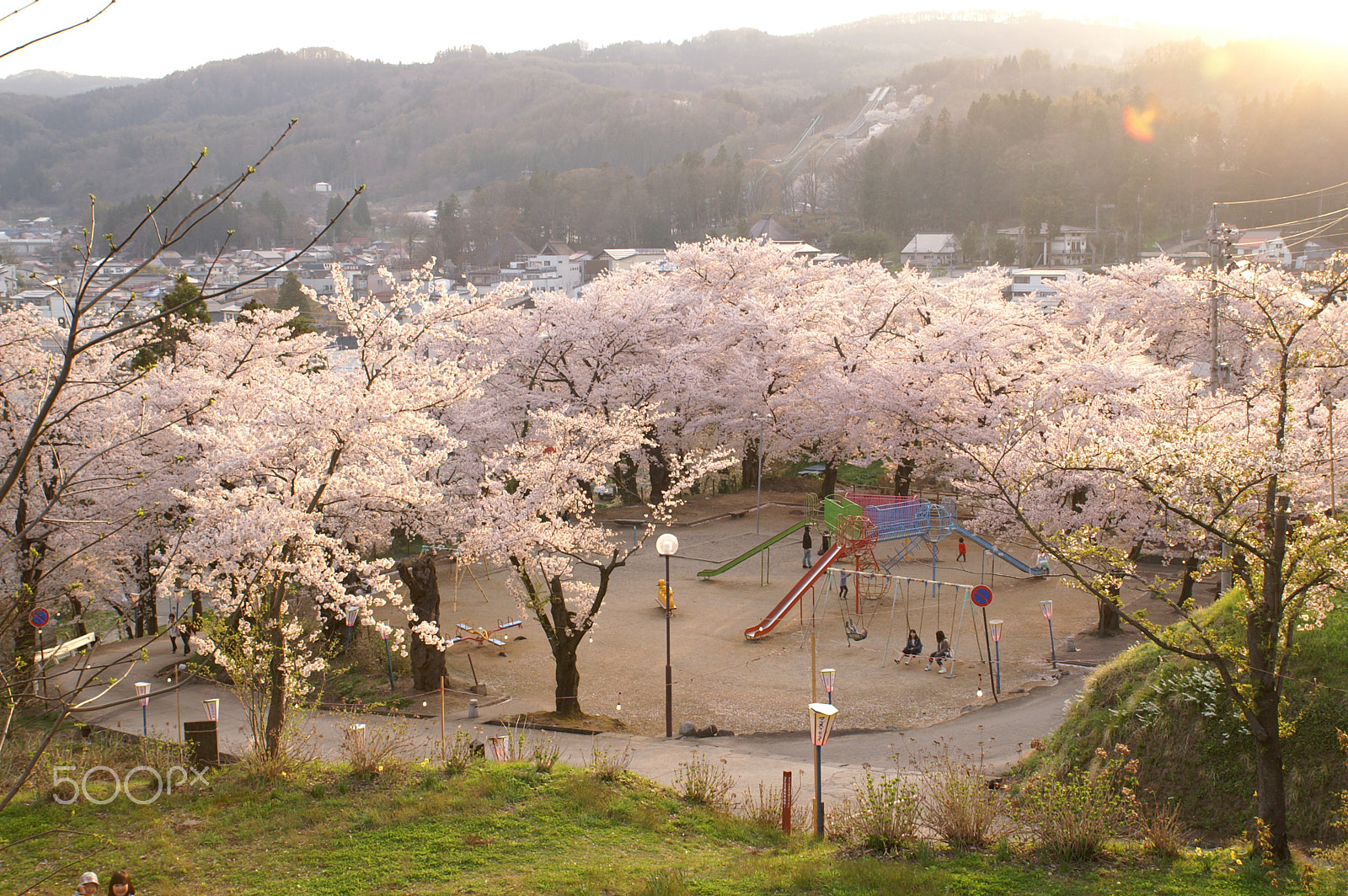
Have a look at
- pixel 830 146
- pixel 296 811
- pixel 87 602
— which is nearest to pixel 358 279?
pixel 830 146

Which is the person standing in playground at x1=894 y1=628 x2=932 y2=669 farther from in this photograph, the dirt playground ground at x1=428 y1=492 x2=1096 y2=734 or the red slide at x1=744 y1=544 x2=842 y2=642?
the red slide at x1=744 y1=544 x2=842 y2=642

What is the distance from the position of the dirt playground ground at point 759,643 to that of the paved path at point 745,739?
66 centimetres

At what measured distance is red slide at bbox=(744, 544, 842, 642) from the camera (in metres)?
20.8

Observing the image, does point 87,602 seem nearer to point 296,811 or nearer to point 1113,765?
point 296,811

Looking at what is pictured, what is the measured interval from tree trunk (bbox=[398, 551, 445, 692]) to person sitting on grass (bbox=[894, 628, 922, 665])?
9069 millimetres

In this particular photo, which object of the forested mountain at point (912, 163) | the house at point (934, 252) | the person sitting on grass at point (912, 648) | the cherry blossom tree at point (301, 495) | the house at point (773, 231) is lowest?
the person sitting on grass at point (912, 648)

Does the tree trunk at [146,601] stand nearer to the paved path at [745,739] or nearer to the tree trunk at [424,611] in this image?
the paved path at [745,739]

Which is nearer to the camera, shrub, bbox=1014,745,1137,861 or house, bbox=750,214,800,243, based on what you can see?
shrub, bbox=1014,745,1137,861

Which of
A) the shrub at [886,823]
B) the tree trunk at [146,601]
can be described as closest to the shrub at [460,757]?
the shrub at [886,823]

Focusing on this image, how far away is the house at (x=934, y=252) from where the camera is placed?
86.2 meters

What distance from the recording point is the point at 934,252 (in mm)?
87312

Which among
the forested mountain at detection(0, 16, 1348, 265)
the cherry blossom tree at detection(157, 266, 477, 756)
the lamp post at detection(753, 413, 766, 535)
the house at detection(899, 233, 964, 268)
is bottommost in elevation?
the lamp post at detection(753, 413, 766, 535)

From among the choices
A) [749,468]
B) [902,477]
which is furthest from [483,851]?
[749,468]

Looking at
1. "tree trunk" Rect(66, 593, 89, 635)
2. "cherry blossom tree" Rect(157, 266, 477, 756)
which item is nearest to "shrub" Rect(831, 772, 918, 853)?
"cherry blossom tree" Rect(157, 266, 477, 756)
